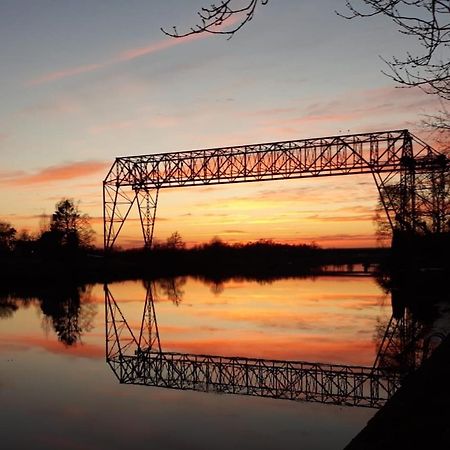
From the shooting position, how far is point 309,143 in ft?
124

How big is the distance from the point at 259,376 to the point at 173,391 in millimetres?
2029

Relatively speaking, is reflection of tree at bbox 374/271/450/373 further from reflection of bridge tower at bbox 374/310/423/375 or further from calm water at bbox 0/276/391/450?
calm water at bbox 0/276/391/450

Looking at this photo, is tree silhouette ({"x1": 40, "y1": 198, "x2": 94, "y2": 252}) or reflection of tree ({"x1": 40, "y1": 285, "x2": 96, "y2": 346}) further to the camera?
tree silhouette ({"x1": 40, "y1": 198, "x2": 94, "y2": 252})

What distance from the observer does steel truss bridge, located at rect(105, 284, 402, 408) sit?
40.3 feet

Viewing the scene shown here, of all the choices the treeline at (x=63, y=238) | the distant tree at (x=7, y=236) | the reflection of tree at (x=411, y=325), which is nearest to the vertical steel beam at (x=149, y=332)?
the reflection of tree at (x=411, y=325)

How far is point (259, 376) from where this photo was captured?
13781 mm

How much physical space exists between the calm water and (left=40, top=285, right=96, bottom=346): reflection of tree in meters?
0.08

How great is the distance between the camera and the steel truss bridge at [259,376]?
12.3 meters

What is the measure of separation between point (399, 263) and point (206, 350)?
2436 centimetres

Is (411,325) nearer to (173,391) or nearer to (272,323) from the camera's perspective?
(272,323)

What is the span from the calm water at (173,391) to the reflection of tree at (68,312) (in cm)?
8

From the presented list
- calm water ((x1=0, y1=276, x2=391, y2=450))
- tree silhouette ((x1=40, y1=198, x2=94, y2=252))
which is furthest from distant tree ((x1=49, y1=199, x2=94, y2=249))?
calm water ((x1=0, y1=276, x2=391, y2=450))

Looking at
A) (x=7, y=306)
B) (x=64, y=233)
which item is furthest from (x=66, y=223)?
(x=7, y=306)

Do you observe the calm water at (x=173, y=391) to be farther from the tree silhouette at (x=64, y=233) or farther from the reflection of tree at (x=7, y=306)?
the tree silhouette at (x=64, y=233)
